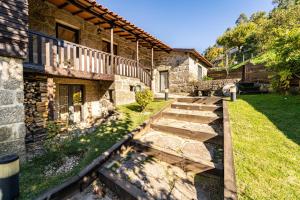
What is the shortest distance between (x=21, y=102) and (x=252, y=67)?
589 inches

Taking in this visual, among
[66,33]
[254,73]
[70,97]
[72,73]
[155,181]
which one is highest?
[66,33]

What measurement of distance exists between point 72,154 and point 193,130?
300 cm

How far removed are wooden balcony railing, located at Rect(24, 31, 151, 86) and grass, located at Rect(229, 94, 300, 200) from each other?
17.6 ft

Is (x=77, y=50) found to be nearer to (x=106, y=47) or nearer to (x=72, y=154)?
(x=106, y=47)

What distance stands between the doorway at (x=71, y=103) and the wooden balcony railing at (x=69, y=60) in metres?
1.72

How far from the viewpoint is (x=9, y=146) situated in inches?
133

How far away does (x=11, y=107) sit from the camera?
3412 millimetres

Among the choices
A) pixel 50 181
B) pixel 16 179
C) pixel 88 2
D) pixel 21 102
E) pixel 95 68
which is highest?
pixel 88 2

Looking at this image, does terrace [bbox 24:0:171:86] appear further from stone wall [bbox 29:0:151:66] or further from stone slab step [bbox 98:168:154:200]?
stone slab step [bbox 98:168:154:200]

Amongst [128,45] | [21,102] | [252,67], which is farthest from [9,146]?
[252,67]

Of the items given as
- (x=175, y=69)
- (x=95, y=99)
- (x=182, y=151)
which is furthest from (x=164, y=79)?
(x=182, y=151)

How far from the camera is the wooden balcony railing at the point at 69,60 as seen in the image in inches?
194

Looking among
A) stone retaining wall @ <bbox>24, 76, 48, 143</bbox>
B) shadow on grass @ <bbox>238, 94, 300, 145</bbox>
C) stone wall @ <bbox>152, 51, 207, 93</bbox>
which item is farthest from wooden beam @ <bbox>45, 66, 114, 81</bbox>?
stone wall @ <bbox>152, 51, 207, 93</bbox>

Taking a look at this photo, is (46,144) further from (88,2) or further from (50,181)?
(88,2)
